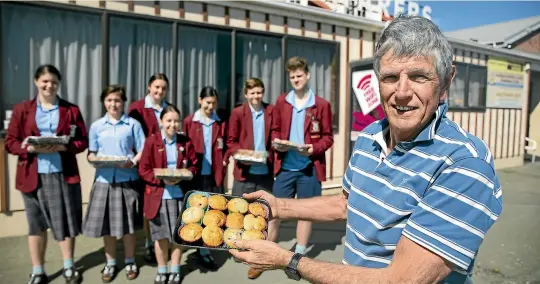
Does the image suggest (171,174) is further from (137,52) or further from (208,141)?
(137,52)

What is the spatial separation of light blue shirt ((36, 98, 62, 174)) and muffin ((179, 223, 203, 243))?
7.34 ft

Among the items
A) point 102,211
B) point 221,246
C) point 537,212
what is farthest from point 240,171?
point 537,212

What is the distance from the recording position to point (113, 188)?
384 cm

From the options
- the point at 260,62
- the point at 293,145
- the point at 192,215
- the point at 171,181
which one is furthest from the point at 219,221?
the point at 260,62

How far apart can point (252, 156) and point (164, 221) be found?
1063 mm

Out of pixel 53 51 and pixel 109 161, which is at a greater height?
pixel 53 51

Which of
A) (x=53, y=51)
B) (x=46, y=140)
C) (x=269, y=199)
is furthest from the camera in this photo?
(x=53, y=51)

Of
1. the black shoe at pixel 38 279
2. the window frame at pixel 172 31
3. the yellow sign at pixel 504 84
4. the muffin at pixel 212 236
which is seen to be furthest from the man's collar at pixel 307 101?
the yellow sign at pixel 504 84

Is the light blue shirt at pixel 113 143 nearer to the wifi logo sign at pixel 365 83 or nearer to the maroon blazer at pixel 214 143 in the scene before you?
the maroon blazer at pixel 214 143

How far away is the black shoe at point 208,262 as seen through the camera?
418cm

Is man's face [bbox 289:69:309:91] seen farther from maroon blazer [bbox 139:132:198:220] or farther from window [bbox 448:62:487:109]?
window [bbox 448:62:487:109]

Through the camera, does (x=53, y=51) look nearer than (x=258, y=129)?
No

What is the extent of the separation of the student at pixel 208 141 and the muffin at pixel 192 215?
232 centimetres

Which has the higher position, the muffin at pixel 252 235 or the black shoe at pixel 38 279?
the muffin at pixel 252 235
